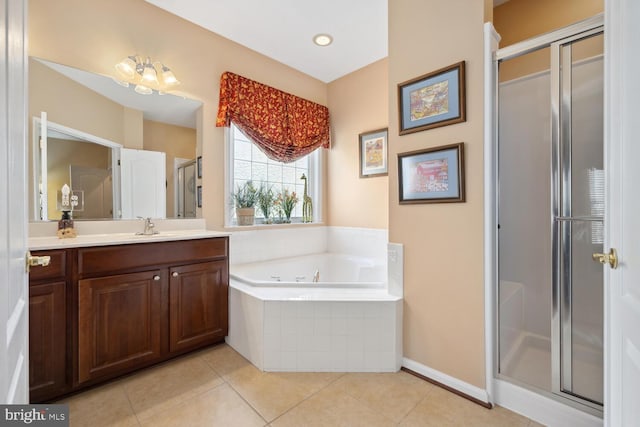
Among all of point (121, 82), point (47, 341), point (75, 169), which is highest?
point (121, 82)

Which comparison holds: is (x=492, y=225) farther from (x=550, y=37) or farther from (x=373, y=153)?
(x=373, y=153)

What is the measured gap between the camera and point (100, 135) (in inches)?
83.0

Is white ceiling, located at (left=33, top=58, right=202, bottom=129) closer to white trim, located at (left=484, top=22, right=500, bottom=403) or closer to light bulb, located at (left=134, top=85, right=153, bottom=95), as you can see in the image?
light bulb, located at (left=134, top=85, right=153, bottom=95)

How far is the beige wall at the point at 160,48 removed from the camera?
1941mm

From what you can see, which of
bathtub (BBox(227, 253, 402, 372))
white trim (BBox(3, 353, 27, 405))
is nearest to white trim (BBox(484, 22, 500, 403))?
bathtub (BBox(227, 253, 402, 372))

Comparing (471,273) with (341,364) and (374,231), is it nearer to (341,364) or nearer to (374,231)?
(341,364)

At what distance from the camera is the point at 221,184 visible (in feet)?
8.93

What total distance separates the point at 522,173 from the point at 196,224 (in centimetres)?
243

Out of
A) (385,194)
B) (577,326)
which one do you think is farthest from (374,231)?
(577,326)

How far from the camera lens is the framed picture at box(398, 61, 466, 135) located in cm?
170

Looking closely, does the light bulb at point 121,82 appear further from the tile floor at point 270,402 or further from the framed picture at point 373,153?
the framed picture at point 373,153

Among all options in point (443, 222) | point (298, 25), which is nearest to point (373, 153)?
point (298, 25)

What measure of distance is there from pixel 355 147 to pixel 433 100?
1.53 m
